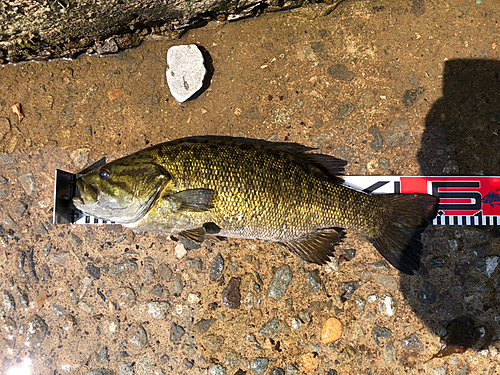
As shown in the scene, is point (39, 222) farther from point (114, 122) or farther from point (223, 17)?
point (223, 17)

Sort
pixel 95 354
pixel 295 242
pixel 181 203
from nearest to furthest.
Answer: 1. pixel 181 203
2. pixel 295 242
3. pixel 95 354

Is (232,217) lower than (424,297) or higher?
higher

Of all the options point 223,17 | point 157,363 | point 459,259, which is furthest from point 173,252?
point 459,259

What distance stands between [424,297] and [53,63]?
16.1 feet

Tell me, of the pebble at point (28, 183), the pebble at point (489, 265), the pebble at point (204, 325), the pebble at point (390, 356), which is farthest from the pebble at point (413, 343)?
the pebble at point (28, 183)

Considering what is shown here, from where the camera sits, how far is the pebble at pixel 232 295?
3.48 m

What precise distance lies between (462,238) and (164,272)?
3269mm

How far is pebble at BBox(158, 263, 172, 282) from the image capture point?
3.55m

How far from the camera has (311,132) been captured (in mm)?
3613

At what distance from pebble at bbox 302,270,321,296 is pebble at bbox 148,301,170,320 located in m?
1.50

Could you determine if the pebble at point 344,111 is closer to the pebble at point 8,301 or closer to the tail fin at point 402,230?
the tail fin at point 402,230

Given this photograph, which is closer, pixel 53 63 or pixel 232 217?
pixel 232 217

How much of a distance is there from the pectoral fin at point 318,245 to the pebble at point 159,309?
1.56 metres

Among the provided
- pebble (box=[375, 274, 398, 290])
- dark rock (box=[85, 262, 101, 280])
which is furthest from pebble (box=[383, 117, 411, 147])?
dark rock (box=[85, 262, 101, 280])
